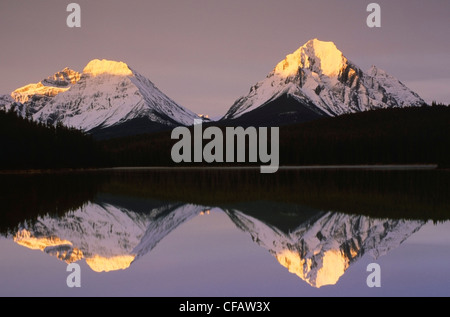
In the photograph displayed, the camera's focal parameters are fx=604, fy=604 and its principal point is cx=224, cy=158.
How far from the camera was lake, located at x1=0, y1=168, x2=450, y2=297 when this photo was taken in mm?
20312

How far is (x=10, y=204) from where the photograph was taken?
47781 millimetres

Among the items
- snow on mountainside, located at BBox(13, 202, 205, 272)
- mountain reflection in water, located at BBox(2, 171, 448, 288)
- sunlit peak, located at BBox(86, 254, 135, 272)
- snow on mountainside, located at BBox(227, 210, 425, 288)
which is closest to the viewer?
snow on mountainside, located at BBox(227, 210, 425, 288)

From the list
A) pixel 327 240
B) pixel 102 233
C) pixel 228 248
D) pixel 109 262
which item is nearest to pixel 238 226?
pixel 327 240

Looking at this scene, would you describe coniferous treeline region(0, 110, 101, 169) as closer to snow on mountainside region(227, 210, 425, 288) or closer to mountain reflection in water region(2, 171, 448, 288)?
mountain reflection in water region(2, 171, 448, 288)

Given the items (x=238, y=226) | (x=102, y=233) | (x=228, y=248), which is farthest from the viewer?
(x=238, y=226)

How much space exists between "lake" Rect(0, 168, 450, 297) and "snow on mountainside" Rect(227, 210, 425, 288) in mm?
55

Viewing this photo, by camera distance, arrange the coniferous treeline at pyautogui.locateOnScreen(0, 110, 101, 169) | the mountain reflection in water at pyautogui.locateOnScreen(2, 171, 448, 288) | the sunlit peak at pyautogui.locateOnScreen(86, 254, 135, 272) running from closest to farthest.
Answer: the sunlit peak at pyautogui.locateOnScreen(86, 254, 135, 272) → the mountain reflection in water at pyautogui.locateOnScreen(2, 171, 448, 288) → the coniferous treeline at pyautogui.locateOnScreen(0, 110, 101, 169)

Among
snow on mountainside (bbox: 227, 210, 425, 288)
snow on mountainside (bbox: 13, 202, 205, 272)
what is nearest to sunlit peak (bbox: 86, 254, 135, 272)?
snow on mountainside (bbox: 13, 202, 205, 272)

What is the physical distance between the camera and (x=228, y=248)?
94.0 ft

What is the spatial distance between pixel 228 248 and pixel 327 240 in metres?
5.21

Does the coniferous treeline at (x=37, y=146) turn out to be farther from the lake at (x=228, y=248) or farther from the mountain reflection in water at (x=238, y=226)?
the lake at (x=228, y=248)

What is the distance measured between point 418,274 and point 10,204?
3530cm

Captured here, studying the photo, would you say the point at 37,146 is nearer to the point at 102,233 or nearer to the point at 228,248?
the point at 102,233
